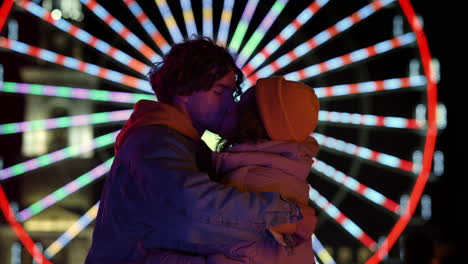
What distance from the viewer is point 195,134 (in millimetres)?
1855

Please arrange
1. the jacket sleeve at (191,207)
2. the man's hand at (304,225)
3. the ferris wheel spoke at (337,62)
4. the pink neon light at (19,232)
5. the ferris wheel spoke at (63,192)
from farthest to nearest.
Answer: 1. the ferris wheel spoke at (337,62)
2. the ferris wheel spoke at (63,192)
3. the pink neon light at (19,232)
4. the man's hand at (304,225)
5. the jacket sleeve at (191,207)

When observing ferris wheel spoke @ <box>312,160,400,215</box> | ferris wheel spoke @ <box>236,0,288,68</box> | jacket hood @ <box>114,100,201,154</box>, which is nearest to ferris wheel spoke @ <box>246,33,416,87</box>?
ferris wheel spoke @ <box>236,0,288,68</box>

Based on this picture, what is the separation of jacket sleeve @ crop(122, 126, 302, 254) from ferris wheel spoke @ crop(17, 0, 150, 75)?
2531 mm

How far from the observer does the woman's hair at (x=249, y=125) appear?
5.87 ft

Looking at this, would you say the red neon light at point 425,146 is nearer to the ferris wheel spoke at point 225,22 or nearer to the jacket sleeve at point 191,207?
the ferris wheel spoke at point 225,22

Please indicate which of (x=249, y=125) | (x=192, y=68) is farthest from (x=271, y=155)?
(x=192, y=68)

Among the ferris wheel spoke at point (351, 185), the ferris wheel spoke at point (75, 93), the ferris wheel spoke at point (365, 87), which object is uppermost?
the ferris wheel spoke at point (365, 87)

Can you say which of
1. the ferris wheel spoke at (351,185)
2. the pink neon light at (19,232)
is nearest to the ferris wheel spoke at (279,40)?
the ferris wheel spoke at (351,185)

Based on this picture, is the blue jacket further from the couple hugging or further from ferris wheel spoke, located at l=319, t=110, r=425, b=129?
ferris wheel spoke, located at l=319, t=110, r=425, b=129

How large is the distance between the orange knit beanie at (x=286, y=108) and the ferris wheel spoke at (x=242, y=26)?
91.6 inches

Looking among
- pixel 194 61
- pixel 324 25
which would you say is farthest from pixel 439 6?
pixel 194 61

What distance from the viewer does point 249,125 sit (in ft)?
5.88

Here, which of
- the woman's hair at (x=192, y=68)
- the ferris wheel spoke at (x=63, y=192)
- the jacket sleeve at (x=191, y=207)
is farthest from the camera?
the ferris wheel spoke at (x=63, y=192)

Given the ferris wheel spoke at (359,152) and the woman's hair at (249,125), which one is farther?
the ferris wheel spoke at (359,152)
